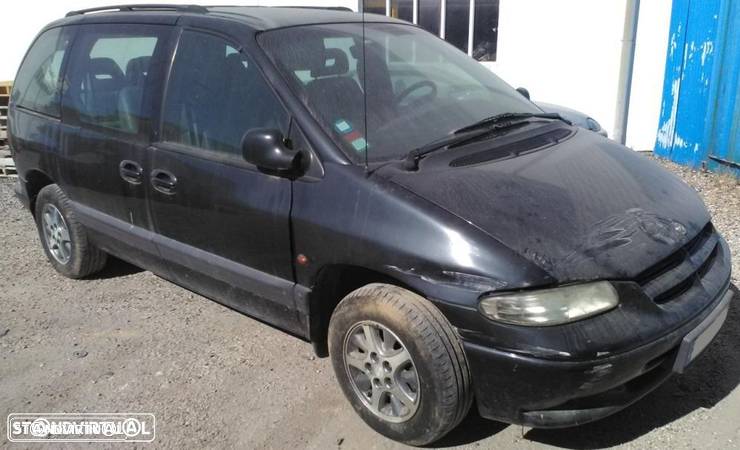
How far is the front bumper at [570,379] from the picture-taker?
2248 millimetres

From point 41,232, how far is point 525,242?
12.8ft

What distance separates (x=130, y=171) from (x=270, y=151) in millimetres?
1256

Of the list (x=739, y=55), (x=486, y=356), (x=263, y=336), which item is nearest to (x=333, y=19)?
(x=263, y=336)

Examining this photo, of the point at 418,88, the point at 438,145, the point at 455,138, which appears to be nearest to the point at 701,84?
the point at 418,88

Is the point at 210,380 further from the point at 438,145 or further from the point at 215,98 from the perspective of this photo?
the point at 438,145

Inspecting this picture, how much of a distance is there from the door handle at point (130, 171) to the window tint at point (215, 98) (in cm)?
28

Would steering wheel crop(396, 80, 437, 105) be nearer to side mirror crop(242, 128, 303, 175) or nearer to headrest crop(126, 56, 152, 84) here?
side mirror crop(242, 128, 303, 175)

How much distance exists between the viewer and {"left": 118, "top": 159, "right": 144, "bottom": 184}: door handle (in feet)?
11.6

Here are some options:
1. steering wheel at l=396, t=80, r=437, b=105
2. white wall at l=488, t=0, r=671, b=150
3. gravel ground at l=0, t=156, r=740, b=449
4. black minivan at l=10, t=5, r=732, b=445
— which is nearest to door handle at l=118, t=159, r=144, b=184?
black minivan at l=10, t=5, r=732, b=445

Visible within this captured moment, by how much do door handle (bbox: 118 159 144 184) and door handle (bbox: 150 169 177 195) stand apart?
137 mm

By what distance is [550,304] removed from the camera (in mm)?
2262

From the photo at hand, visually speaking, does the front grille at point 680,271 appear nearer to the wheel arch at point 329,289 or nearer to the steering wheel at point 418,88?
the wheel arch at point 329,289

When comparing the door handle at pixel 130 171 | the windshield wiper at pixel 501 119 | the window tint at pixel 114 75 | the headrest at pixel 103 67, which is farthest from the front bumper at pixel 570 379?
the headrest at pixel 103 67

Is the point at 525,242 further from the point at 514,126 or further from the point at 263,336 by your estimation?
the point at 263,336
